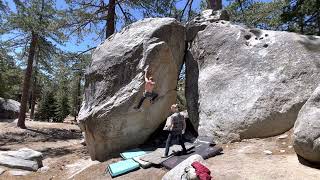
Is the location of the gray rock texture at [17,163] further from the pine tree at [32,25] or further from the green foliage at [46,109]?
the green foliage at [46,109]

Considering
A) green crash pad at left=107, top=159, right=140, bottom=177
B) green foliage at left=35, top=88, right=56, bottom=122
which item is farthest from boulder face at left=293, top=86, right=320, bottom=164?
green foliage at left=35, top=88, right=56, bottom=122

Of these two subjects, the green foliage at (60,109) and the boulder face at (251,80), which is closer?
the boulder face at (251,80)

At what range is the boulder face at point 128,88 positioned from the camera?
12406mm

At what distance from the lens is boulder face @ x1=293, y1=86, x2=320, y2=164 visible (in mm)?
8430

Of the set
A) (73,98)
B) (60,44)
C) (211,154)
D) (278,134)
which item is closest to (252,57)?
(278,134)

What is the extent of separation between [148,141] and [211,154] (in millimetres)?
3210

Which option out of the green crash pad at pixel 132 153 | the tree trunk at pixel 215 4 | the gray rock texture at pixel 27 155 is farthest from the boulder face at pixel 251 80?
the gray rock texture at pixel 27 155

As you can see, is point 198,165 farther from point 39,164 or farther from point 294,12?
point 294,12

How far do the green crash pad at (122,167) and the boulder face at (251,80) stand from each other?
2.48 metres

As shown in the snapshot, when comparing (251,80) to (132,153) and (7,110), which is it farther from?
(7,110)

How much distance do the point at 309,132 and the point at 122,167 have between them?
485 centimetres

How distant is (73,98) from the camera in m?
40.4

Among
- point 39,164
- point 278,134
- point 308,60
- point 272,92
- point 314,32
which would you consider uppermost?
point 314,32

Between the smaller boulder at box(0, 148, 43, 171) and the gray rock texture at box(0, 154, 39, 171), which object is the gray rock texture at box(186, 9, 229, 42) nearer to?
the smaller boulder at box(0, 148, 43, 171)
